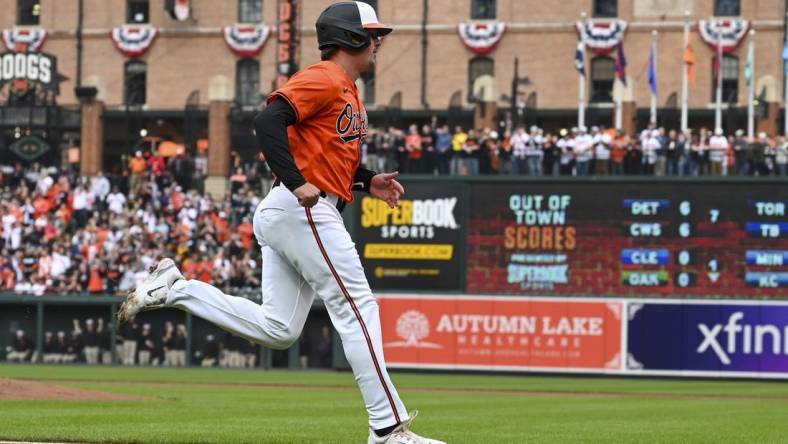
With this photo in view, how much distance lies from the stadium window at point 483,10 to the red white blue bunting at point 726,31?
7123mm

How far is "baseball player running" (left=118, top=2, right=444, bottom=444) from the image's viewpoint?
26.9 ft

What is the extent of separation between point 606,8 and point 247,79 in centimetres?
1237

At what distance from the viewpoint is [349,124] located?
333 inches

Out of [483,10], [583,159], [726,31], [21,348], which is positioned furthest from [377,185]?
[483,10]

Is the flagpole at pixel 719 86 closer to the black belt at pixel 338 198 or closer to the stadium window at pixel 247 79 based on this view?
the stadium window at pixel 247 79

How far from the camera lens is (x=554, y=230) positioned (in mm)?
29469

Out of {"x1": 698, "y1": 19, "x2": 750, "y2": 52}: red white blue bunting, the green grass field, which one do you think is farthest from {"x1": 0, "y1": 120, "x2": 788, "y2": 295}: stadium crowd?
{"x1": 698, "y1": 19, "x2": 750, "y2": 52}: red white blue bunting

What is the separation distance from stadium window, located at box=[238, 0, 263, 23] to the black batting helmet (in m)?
46.1

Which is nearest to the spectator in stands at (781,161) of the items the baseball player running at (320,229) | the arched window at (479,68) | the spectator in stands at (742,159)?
the spectator in stands at (742,159)

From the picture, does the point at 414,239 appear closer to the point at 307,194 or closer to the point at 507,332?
the point at 507,332

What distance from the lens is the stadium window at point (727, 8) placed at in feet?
165

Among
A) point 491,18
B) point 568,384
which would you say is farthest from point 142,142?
point 568,384

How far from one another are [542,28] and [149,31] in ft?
43.4

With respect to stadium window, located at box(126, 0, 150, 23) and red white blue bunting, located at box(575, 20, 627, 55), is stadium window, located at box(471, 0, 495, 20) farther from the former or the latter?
stadium window, located at box(126, 0, 150, 23)
